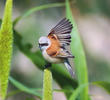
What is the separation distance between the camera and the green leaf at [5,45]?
1.97ft

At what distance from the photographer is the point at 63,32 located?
2.03ft

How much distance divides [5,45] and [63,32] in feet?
0.27

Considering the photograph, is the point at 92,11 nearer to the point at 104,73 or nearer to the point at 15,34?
the point at 104,73

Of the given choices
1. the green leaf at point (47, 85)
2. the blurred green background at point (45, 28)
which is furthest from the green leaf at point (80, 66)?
the blurred green background at point (45, 28)

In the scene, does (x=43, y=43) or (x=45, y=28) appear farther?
(x=45, y=28)

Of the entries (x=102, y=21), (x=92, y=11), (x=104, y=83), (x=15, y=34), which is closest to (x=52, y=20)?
(x=92, y=11)

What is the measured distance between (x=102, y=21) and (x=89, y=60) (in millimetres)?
458

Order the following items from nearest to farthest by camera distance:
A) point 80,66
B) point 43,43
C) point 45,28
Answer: point 43,43, point 80,66, point 45,28

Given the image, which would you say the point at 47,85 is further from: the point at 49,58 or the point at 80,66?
the point at 80,66

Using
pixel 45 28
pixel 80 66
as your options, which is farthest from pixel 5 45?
pixel 45 28

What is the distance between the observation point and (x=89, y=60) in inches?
115

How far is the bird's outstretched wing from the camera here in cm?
61

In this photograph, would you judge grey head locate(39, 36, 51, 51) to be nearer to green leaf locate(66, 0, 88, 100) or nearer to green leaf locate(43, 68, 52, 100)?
green leaf locate(43, 68, 52, 100)

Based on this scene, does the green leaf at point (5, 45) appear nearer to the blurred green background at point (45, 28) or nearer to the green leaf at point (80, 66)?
the green leaf at point (80, 66)
